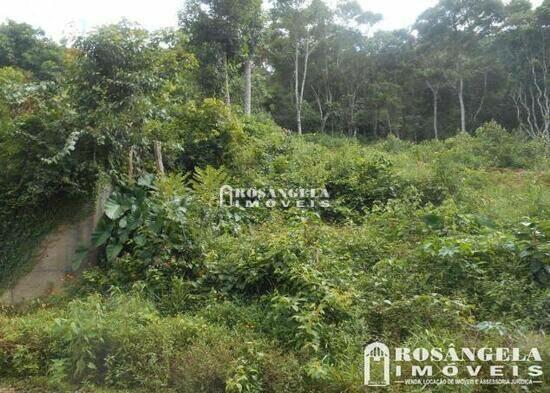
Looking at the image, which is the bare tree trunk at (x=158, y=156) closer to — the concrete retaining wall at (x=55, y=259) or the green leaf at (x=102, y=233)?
the concrete retaining wall at (x=55, y=259)

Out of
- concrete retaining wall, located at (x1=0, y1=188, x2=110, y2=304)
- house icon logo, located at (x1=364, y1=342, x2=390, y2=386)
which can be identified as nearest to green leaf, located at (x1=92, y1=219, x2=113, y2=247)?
concrete retaining wall, located at (x1=0, y1=188, x2=110, y2=304)

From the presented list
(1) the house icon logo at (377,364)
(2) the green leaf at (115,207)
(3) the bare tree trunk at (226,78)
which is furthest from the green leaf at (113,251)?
(3) the bare tree trunk at (226,78)

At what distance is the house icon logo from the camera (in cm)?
320

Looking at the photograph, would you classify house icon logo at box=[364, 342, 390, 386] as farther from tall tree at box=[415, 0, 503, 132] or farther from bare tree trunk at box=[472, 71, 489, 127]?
bare tree trunk at box=[472, 71, 489, 127]

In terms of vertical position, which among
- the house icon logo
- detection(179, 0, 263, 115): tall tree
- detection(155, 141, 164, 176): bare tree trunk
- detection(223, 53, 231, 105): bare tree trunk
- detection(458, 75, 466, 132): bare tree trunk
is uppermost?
detection(458, 75, 466, 132): bare tree trunk

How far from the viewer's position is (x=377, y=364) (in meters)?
3.37

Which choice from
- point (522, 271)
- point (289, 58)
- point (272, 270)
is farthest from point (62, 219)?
point (289, 58)

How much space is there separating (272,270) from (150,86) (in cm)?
341

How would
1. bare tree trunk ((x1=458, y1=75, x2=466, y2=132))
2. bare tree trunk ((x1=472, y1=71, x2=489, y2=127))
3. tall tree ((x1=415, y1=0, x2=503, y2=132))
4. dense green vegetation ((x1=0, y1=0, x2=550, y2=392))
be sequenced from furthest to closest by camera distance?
bare tree trunk ((x1=472, y1=71, x2=489, y2=127)), bare tree trunk ((x1=458, y1=75, x2=466, y2=132)), tall tree ((x1=415, y1=0, x2=503, y2=132)), dense green vegetation ((x1=0, y1=0, x2=550, y2=392))

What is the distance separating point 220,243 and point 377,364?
9.08 ft

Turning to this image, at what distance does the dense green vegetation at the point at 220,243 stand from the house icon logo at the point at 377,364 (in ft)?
0.38

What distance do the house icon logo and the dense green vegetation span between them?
0.38ft

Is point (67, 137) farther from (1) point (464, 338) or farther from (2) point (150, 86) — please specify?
(1) point (464, 338)

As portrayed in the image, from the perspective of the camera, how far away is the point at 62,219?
6176mm
